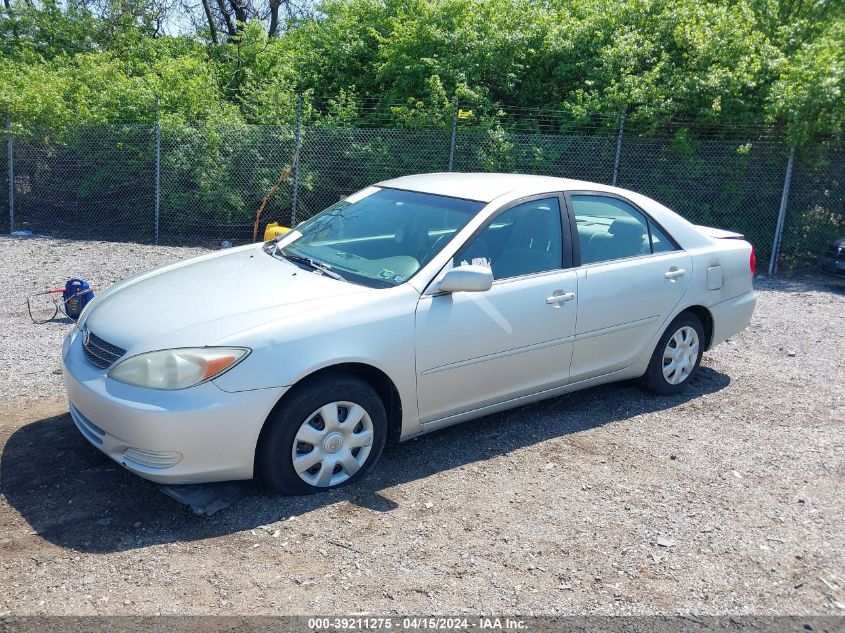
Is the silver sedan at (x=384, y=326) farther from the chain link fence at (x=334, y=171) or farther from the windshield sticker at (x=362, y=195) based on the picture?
the chain link fence at (x=334, y=171)

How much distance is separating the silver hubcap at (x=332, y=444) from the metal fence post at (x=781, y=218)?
9834 millimetres

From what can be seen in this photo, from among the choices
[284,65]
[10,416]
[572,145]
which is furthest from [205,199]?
[10,416]

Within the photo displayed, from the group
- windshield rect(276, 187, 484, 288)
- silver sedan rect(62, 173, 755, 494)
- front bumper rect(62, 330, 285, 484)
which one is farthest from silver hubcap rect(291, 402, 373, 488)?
windshield rect(276, 187, 484, 288)

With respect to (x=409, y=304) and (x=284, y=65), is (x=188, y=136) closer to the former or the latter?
(x=284, y=65)

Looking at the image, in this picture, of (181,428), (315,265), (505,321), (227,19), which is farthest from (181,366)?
(227,19)

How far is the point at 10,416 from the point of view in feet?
17.0

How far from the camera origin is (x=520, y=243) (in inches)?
201

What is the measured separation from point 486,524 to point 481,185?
2.33 metres

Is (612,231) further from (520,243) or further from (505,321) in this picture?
(505,321)

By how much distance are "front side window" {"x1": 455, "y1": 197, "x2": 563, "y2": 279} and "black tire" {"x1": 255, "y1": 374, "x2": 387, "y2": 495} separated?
1.05m

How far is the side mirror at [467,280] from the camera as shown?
177 inches

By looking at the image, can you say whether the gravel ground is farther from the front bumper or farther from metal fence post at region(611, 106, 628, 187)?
metal fence post at region(611, 106, 628, 187)

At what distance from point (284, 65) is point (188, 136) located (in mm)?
3831

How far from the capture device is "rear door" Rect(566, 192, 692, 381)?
5352mm
